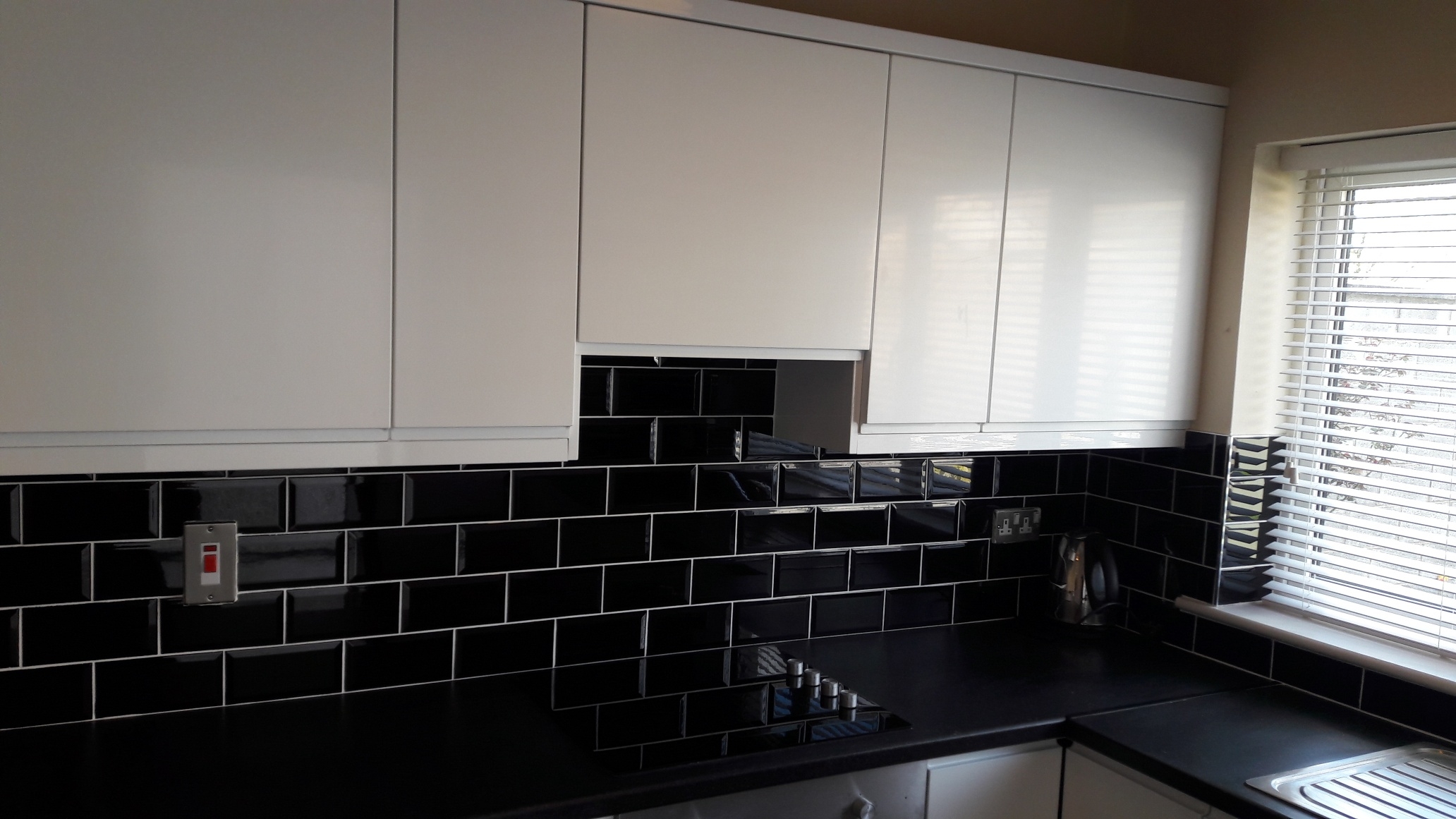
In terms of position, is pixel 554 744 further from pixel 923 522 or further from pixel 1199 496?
pixel 1199 496

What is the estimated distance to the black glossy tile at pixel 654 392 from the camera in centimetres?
213

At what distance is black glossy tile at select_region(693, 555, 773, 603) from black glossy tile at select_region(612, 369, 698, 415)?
1.13 feet

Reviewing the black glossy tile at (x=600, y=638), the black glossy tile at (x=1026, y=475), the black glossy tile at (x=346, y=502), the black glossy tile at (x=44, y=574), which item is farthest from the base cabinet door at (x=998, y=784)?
the black glossy tile at (x=44, y=574)

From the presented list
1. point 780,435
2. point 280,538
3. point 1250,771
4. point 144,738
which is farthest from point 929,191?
point 144,738

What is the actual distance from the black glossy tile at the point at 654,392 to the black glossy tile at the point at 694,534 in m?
0.23

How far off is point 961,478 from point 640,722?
42.8 inches

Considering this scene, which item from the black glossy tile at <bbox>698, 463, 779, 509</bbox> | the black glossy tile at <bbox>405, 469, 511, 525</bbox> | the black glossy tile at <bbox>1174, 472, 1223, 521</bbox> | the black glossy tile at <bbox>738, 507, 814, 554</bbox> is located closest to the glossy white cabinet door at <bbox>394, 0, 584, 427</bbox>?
the black glossy tile at <bbox>405, 469, 511, 525</bbox>

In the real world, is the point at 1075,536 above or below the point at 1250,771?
above

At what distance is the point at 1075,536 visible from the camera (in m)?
2.51

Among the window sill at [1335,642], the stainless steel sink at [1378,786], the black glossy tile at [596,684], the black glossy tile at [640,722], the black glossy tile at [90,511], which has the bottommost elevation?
the stainless steel sink at [1378,786]

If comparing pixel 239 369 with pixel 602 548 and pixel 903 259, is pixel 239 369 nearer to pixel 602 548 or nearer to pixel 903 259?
pixel 602 548

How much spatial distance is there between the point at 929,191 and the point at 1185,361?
799mm

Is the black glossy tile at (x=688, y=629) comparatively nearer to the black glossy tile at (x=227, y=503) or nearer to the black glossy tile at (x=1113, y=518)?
the black glossy tile at (x=227, y=503)

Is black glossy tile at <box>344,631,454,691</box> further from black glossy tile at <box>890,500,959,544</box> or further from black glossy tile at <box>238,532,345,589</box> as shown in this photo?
black glossy tile at <box>890,500,959,544</box>
